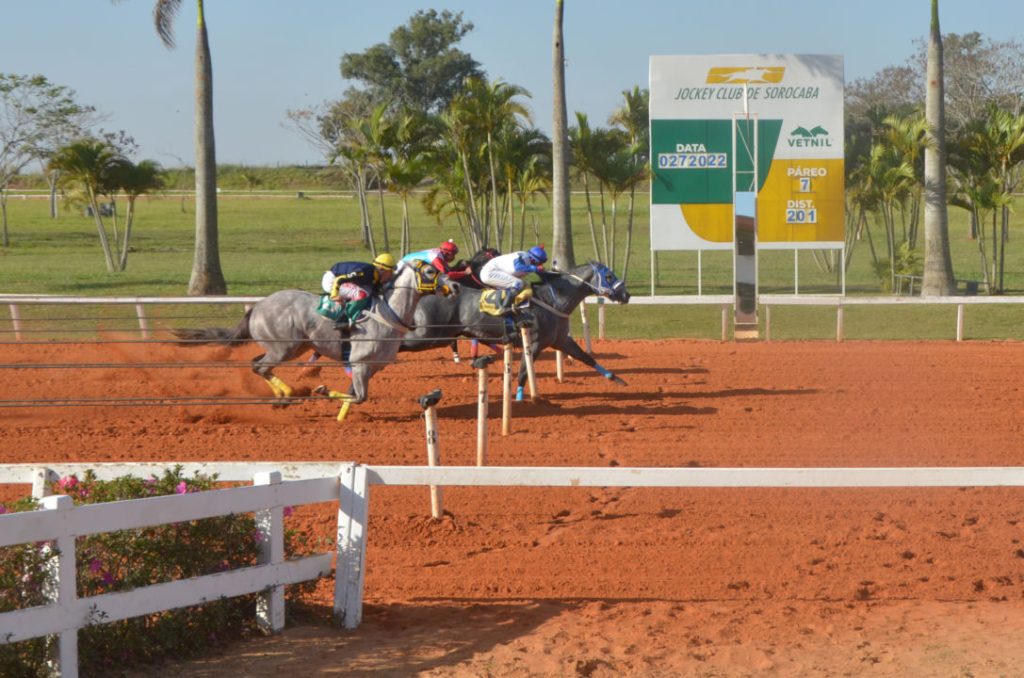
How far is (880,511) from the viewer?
859 centimetres

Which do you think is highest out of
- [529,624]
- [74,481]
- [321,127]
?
[321,127]

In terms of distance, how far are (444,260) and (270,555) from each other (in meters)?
8.52

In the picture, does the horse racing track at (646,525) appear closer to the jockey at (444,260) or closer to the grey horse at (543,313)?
the grey horse at (543,313)

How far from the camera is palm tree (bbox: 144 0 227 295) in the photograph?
79.6 ft

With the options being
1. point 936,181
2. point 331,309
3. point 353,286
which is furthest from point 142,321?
point 936,181

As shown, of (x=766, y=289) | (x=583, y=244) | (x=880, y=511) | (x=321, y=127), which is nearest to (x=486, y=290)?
(x=880, y=511)

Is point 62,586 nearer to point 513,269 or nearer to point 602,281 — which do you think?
point 513,269

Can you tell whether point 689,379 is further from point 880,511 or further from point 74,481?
point 74,481

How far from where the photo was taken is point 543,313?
14.2 m

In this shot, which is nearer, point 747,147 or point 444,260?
point 444,260

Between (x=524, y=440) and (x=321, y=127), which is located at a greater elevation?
(x=321, y=127)

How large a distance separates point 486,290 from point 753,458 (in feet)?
15.8

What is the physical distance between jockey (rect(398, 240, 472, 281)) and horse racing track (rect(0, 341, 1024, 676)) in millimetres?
1385

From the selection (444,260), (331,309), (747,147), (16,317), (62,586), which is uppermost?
(747,147)
